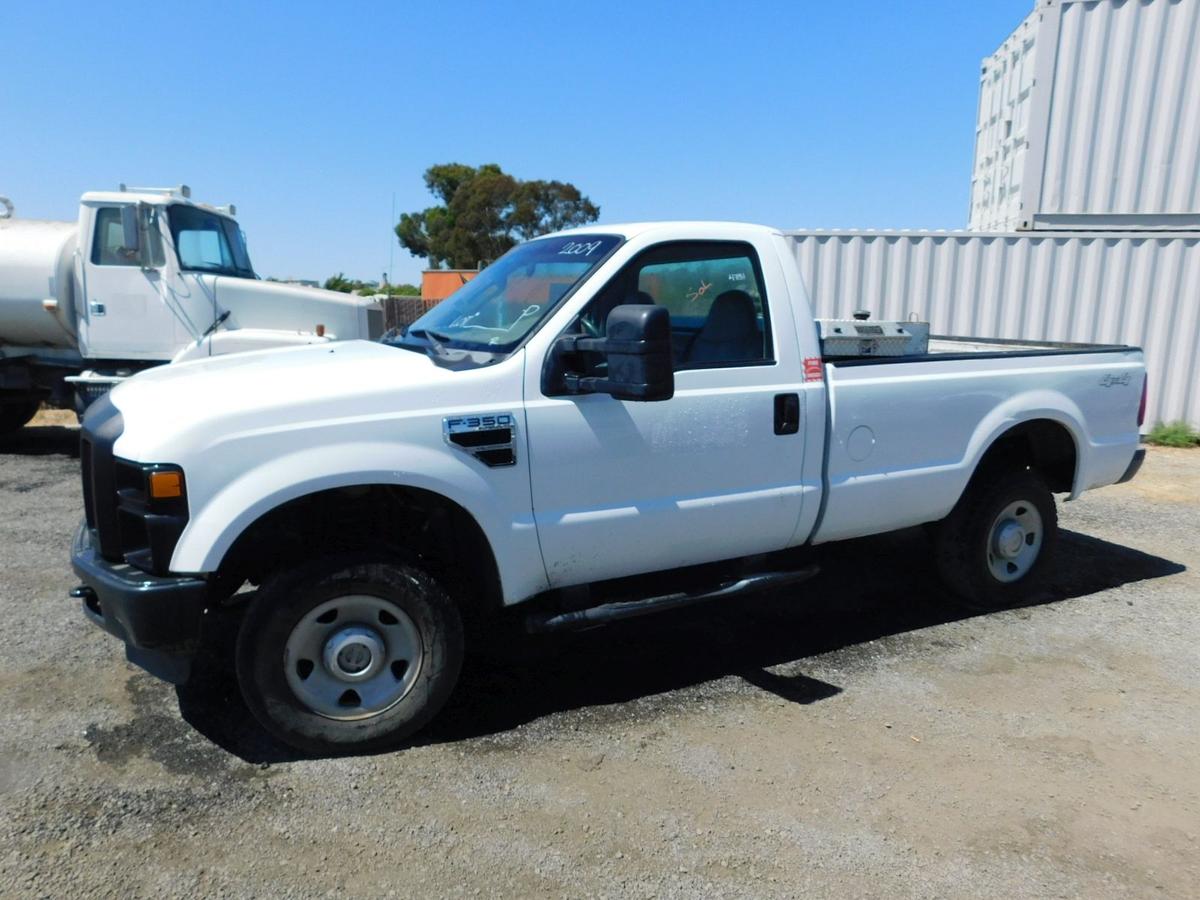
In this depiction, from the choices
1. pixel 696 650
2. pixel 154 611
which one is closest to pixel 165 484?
pixel 154 611

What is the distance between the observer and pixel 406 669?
3.53 metres

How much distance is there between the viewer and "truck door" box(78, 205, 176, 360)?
29.2 feet

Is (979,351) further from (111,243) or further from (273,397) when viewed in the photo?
(111,243)

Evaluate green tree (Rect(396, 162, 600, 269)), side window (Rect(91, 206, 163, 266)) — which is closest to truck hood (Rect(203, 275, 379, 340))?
side window (Rect(91, 206, 163, 266))

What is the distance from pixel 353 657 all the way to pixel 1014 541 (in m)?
3.70

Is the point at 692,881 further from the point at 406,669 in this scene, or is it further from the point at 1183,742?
the point at 1183,742

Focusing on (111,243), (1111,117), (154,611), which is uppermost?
(1111,117)

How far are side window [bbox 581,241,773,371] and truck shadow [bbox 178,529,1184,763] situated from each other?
147 cm

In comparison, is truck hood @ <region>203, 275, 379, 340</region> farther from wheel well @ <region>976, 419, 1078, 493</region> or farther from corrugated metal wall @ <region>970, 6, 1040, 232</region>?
corrugated metal wall @ <region>970, 6, 1040, 232</region>

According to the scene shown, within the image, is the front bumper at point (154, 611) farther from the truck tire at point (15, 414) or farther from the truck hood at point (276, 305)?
the truck tire at point (15, 414)

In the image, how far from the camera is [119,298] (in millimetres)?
8930

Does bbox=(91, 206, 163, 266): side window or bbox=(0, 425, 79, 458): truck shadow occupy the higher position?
bbox=(91, 206, 163, 266): side window

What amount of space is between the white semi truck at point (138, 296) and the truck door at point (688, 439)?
573 cm

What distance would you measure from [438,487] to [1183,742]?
3.16 metres
